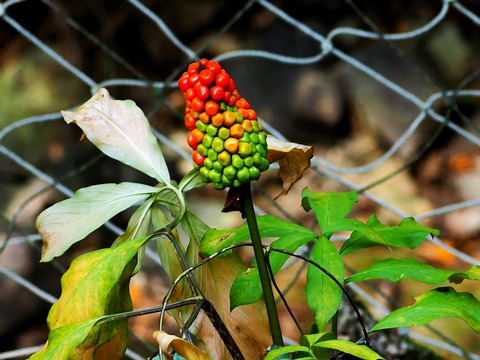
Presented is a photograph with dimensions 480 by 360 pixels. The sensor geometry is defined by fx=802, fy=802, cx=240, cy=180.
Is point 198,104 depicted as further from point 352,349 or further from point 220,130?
point 352,349

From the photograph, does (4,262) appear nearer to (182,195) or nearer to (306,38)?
(306,38)

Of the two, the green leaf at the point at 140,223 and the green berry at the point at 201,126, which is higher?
the green berry at the point at 201,126

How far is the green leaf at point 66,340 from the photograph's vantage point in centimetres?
49

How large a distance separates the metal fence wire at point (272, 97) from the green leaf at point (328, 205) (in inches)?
49.2

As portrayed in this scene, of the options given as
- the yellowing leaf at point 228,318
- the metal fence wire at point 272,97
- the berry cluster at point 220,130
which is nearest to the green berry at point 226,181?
the berry cluster at point 220,130

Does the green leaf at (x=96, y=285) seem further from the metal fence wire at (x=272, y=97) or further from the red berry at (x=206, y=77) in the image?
the metal fence wire at (x=272, y=97)

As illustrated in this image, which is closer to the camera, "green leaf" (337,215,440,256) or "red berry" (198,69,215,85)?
"red berry" (198,69,215,85)

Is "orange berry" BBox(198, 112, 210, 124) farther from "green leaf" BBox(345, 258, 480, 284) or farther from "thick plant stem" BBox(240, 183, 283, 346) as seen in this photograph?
"green leaf" BBox(345, 258, 480, 284)

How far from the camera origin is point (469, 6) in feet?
7.30

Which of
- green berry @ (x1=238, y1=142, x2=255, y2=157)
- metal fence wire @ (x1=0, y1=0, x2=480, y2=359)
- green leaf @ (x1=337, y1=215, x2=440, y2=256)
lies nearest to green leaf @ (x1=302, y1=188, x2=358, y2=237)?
green leaf @ (x1=337, y1=215, x2=440, y2=256)

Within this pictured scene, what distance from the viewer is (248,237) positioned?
580 mm

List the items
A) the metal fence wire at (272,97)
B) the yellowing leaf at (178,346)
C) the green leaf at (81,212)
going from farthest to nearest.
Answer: the metal fence wire at (272,97)
the green leaf at (81,212)
the yellowing leaf at (178,346)

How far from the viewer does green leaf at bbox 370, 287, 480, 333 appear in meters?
0.52

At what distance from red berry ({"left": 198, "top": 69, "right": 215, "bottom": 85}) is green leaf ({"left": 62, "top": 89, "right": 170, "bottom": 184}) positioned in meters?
0.09
